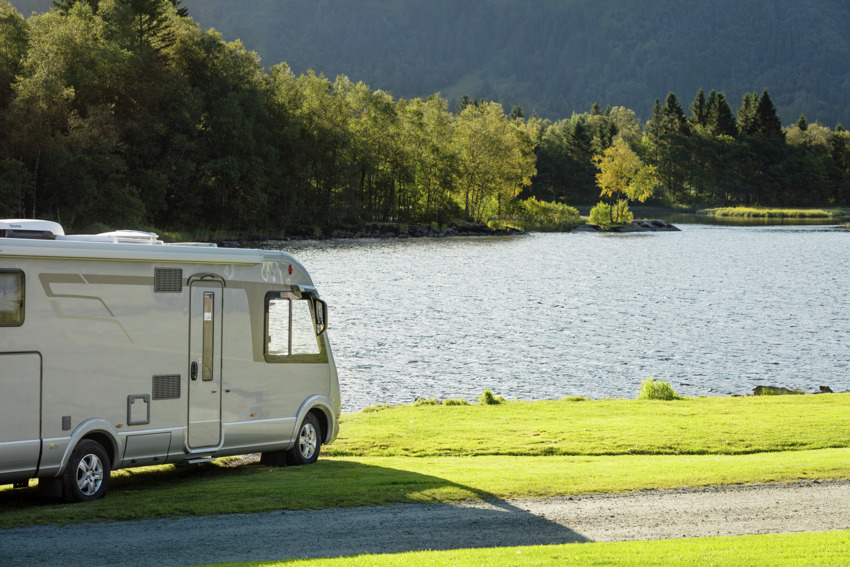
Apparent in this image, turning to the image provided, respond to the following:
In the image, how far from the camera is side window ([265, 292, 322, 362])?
49.9 feet

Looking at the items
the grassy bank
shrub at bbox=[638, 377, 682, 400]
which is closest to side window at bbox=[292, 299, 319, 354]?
shrub at bbox=[638, 377, 682, 400]

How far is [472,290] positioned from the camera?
6169 centimetres

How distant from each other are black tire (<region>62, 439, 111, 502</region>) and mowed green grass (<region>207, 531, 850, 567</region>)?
3.87 meters

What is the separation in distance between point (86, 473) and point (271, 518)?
2.72 meters

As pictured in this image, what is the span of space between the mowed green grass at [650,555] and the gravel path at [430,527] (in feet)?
2.19

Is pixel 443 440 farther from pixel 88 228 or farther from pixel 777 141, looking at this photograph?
pixel 777 141

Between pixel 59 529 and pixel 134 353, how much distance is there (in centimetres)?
286

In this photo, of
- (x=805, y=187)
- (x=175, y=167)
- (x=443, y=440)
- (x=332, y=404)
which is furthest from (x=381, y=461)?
Result: (x=805, y=187)

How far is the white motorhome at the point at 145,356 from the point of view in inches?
464

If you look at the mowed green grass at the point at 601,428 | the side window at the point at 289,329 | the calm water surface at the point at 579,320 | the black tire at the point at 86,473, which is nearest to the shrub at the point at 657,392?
the mowed green grass at the point at 601,428

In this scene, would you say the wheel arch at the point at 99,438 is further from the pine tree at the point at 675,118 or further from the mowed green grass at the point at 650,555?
the pine tree at the point at 675,118

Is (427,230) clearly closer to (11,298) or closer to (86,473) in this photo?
(86,473)

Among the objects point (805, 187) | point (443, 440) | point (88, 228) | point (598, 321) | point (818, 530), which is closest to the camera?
point (818, 530)

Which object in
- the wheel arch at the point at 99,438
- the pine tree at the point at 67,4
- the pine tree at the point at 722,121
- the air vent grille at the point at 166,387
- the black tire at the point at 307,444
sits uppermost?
the pine tree at the point at 722,121
